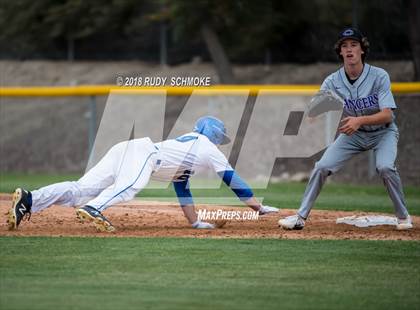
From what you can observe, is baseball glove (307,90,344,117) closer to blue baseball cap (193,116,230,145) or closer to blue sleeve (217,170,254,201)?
blue baseball cap (193,116,230,145)

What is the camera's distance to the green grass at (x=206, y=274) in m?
6.40

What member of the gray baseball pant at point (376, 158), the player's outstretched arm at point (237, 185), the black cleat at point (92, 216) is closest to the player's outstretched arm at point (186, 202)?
the player's outstretched arm at point (237, 185)

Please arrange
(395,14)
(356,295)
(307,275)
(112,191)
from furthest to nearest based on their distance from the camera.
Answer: (395,14) → (112,191) → (307,275) → (356,295)

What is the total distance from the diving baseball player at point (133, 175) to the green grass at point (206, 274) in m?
0.43

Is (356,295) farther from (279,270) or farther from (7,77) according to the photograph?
(7,77)

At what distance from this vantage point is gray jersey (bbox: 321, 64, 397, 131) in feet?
31.1

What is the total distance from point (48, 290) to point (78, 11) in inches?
759

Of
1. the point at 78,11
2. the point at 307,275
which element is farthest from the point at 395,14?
the point at 307,275

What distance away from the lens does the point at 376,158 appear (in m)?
9.60

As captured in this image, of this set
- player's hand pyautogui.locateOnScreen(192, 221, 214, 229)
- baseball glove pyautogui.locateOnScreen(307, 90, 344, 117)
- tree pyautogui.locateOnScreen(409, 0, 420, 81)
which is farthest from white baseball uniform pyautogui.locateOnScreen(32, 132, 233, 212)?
tree pyautogui.locateOnScreen(409, 0, 420, 81)

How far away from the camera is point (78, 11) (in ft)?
82.7

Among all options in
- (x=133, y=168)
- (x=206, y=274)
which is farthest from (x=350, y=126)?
(x=206, y=274)

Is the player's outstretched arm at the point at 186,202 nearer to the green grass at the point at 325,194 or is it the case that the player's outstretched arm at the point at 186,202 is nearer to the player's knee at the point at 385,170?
the player's knee at the point at 385,170

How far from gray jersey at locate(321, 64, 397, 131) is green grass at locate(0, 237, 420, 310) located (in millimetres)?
1496
